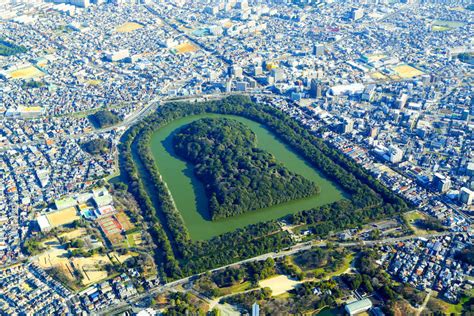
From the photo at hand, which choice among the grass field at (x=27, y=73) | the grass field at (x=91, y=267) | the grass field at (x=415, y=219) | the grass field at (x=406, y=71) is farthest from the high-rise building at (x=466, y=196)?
the grass field at (x=27, y=73)

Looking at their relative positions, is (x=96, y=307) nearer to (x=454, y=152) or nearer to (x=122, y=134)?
(x=122, y=134)

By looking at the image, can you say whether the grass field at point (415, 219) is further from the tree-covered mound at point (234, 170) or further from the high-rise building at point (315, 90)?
the high-rise building at point (315, 90)

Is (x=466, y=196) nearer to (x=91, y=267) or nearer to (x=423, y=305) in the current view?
(x=423, y=305)

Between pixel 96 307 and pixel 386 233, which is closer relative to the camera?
pixel 96 307

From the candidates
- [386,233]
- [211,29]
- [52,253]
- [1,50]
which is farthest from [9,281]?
[211,29]

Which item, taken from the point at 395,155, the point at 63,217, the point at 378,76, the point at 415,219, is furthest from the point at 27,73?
the point at 415,219

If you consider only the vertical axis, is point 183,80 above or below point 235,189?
above

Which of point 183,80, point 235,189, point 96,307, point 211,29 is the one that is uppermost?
point 211,29
